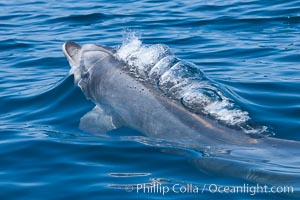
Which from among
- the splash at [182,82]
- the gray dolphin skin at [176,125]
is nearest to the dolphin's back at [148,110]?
the gray dolphin skin at [176,125]

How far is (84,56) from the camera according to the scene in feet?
37.9

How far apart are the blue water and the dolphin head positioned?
0.32 meters

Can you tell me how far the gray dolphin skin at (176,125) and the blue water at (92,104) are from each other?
0.61ft

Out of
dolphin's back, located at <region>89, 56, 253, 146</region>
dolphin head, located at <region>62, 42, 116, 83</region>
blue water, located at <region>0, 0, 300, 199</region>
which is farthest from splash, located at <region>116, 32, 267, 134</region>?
blue water, located at <region>0, 0, 300, 199</region>

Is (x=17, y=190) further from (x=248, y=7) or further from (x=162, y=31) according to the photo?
(x=248, y=7)

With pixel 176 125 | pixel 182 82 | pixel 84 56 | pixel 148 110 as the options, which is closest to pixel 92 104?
pixel 84 56

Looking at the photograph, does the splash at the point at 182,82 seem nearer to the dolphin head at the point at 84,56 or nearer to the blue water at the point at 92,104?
the dolphin head at the point at 84,56

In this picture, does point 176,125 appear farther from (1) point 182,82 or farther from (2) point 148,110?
(1) point 182,82

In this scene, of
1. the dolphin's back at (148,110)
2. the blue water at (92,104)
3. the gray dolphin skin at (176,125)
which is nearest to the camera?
the gray dolphin skin at (176,125)

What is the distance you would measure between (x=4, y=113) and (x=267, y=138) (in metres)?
4.41

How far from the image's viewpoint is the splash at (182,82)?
30.2 feet

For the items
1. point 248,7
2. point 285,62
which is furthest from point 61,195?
point 248,7

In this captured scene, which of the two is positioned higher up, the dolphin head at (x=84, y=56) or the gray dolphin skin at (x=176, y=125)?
the dolphin head at (x=84, y=56)

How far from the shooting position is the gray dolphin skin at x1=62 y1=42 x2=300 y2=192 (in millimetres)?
7699
